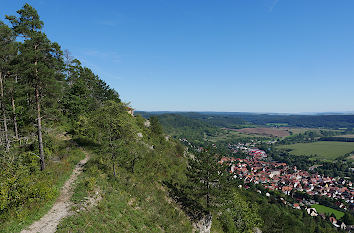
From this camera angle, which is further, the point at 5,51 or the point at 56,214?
the point at 5,51

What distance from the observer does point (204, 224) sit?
2444 cm

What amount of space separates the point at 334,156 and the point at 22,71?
806 feet

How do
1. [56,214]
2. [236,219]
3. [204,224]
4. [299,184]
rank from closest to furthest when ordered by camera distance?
[56,214], [204,224], [236,219], [299,184]

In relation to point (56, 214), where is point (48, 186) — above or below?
above

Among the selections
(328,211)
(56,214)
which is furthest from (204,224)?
(328,211)

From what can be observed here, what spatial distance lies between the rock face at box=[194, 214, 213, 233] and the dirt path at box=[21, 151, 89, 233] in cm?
1671

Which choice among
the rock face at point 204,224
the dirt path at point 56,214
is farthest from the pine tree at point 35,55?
the rock face at point 204,224

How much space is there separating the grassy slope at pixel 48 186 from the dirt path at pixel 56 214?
0.35 m

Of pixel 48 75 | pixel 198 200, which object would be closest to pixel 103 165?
pixel 48 75

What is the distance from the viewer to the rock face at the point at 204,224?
23683 mm

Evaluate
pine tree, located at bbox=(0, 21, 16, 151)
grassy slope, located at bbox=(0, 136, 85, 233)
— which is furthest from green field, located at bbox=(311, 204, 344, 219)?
pine tree, located at bbox=(0, 21, 16, 151)

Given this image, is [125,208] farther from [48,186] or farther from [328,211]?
[328,211]

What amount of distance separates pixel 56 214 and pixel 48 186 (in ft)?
10.5

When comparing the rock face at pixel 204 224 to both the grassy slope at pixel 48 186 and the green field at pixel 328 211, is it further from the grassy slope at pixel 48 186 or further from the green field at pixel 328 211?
the green field at pixel 328 211
